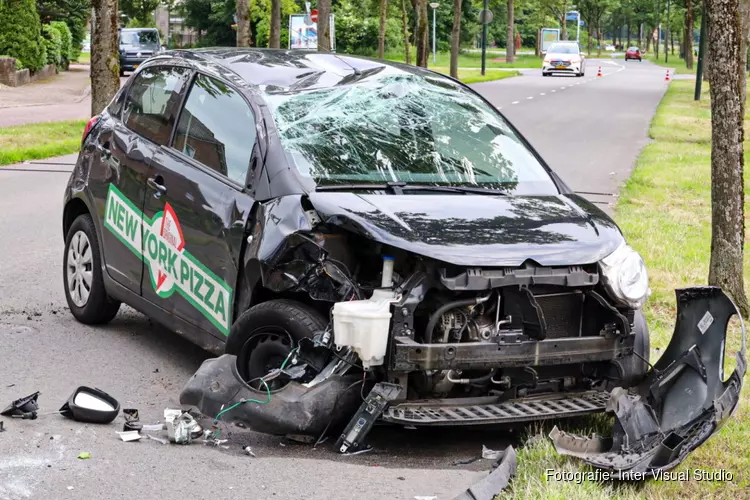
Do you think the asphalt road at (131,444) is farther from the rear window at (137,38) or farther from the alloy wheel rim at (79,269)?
the rear window at (137,38)

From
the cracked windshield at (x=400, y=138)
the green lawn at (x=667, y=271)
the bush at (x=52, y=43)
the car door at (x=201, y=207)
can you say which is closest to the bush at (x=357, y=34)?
the bush at (x=52, y=43)

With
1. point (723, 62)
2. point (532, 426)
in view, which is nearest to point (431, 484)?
point (532, 426)

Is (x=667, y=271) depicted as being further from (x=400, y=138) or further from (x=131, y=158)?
(x=131, y=158)

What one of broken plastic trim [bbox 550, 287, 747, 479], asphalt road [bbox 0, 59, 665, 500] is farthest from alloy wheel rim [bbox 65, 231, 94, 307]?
broken plastic trim [bbox 550, 287, 747, 479]

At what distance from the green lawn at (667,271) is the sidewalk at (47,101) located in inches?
503

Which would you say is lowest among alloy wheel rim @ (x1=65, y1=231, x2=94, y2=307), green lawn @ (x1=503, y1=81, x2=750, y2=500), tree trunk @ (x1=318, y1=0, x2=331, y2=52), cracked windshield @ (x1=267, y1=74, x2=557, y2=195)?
green lawn @ (x1=503, y1=81, x2=750, y2=500)

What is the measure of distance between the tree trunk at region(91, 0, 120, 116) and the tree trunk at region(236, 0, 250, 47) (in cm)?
650

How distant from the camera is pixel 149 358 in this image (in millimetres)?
6707

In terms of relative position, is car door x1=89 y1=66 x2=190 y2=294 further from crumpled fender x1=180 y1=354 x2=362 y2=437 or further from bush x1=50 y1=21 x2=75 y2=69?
bush x1=50 y1=21 x2=75 y2=69

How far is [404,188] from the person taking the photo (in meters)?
5.77

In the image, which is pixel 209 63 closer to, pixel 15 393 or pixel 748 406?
pixel 15 393

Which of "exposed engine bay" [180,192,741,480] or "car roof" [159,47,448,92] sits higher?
"car roof" [159,47,448,92]

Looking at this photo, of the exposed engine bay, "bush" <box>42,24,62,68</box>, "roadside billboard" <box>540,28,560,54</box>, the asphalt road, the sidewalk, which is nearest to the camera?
the asphalt road

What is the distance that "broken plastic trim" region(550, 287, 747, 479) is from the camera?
4.77 m
